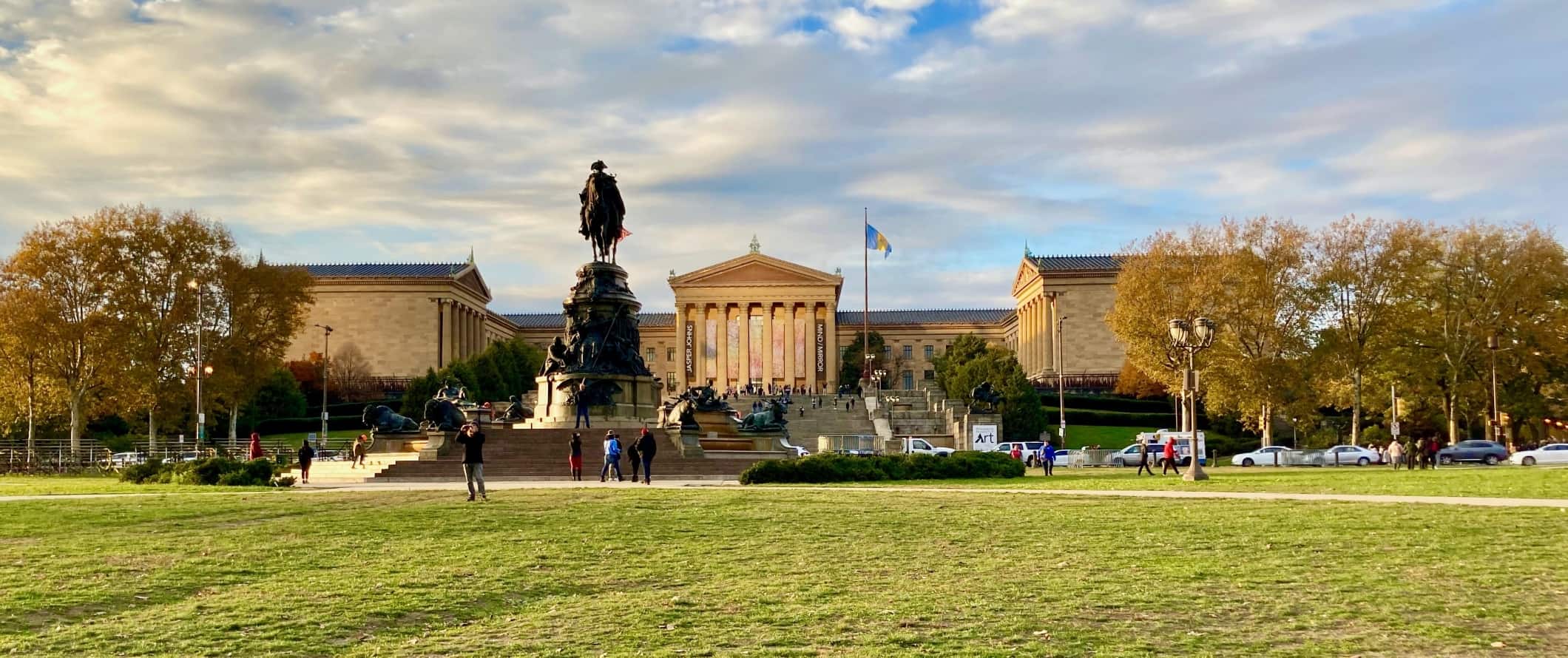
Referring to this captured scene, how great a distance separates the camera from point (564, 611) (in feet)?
42.6

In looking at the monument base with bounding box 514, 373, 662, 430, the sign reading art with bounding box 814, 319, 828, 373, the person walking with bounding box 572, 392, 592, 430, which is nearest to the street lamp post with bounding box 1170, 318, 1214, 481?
the monument base with bounding box 514, 373, 662, 430

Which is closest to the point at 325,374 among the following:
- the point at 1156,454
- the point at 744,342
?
the point at 1156,454

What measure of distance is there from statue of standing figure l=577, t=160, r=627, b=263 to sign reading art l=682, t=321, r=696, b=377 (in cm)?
10956

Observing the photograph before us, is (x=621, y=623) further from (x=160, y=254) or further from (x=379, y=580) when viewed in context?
(x=160, y=254)

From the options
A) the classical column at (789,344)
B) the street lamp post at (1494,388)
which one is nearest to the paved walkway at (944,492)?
the street lamp post at (1494,388)

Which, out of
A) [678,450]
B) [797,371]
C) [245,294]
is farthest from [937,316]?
[678,450]

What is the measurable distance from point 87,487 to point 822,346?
12392 cm

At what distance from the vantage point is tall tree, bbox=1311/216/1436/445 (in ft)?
216

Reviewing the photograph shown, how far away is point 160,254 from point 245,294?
5783 millimetres

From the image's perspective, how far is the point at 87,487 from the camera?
38.1m

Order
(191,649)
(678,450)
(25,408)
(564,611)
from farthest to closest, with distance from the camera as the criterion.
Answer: (25,408) < (678,450) < (564,611) < (191,649)

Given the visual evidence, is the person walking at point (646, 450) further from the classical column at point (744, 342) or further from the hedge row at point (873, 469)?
the classical column at point (744, 342)

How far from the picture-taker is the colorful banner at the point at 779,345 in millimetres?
161125

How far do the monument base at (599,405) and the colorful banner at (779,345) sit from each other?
360 feet
